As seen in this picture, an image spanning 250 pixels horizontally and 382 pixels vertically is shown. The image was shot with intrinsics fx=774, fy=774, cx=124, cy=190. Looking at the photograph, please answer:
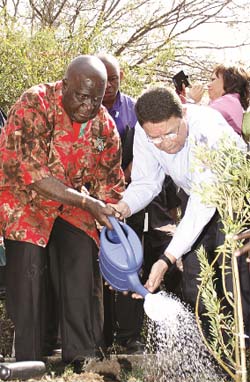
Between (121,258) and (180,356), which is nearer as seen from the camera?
(121,258)

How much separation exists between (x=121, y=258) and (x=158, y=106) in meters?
0.83

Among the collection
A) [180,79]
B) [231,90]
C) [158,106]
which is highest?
[180,79]

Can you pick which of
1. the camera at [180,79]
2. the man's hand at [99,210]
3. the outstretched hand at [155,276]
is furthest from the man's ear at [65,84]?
the camera at [180,79]

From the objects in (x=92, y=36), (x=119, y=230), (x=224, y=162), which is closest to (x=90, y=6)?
(x=92, y=36)

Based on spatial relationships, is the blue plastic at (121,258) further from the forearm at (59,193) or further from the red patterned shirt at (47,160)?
the red patterned shirt at (47,160)

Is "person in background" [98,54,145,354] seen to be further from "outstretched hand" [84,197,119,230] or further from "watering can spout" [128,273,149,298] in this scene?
"watering can spout" [128,273,149,298]

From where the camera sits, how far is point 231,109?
16.0ft

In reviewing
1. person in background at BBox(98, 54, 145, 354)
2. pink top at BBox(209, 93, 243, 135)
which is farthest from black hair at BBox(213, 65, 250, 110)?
person in background at BBox(98, 54, 145, 354)

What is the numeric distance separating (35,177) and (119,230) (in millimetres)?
568

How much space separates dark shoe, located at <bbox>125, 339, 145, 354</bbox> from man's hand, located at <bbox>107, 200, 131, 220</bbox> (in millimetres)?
1131

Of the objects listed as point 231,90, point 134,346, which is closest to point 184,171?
point 231,90

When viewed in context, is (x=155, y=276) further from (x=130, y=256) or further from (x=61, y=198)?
(x=61, y=198)

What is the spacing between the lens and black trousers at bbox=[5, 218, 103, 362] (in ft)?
14.3

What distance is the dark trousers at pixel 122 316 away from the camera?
5.25 metres
